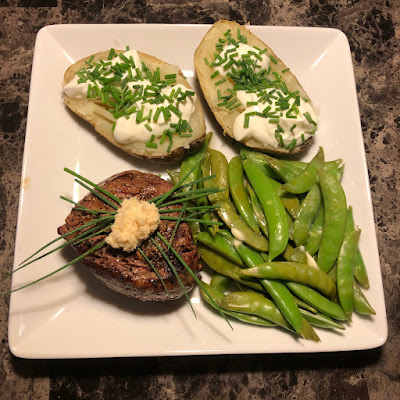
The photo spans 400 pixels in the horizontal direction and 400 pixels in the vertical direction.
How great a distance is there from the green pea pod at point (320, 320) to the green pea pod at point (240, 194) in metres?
0.66

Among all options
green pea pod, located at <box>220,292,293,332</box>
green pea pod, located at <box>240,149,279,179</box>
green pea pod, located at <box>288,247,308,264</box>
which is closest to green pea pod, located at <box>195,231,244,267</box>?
green pea pod, located at <box>220,292,293,332</box>

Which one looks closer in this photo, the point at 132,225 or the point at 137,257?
the point at 132,225

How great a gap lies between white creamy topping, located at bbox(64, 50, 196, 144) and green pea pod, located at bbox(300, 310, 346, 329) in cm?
156

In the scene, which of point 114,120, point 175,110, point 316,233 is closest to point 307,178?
point 316,233

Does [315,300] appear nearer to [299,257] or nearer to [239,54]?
[299,257]

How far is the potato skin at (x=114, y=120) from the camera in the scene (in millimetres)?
3066

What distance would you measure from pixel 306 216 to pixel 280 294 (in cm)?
60

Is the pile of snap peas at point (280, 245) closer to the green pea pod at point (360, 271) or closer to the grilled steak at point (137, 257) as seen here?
the green pea pod at point (360, 271)

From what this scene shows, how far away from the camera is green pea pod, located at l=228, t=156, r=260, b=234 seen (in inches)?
116

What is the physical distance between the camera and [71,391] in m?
3.07

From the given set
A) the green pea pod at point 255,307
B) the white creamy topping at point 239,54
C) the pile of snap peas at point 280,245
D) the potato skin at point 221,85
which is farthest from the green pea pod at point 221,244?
the white creamy topping at point 239,54

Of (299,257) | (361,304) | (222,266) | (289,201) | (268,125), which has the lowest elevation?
(361,304)

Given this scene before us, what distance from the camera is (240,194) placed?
118 inches

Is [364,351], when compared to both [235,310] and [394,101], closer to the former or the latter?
[235,310]
